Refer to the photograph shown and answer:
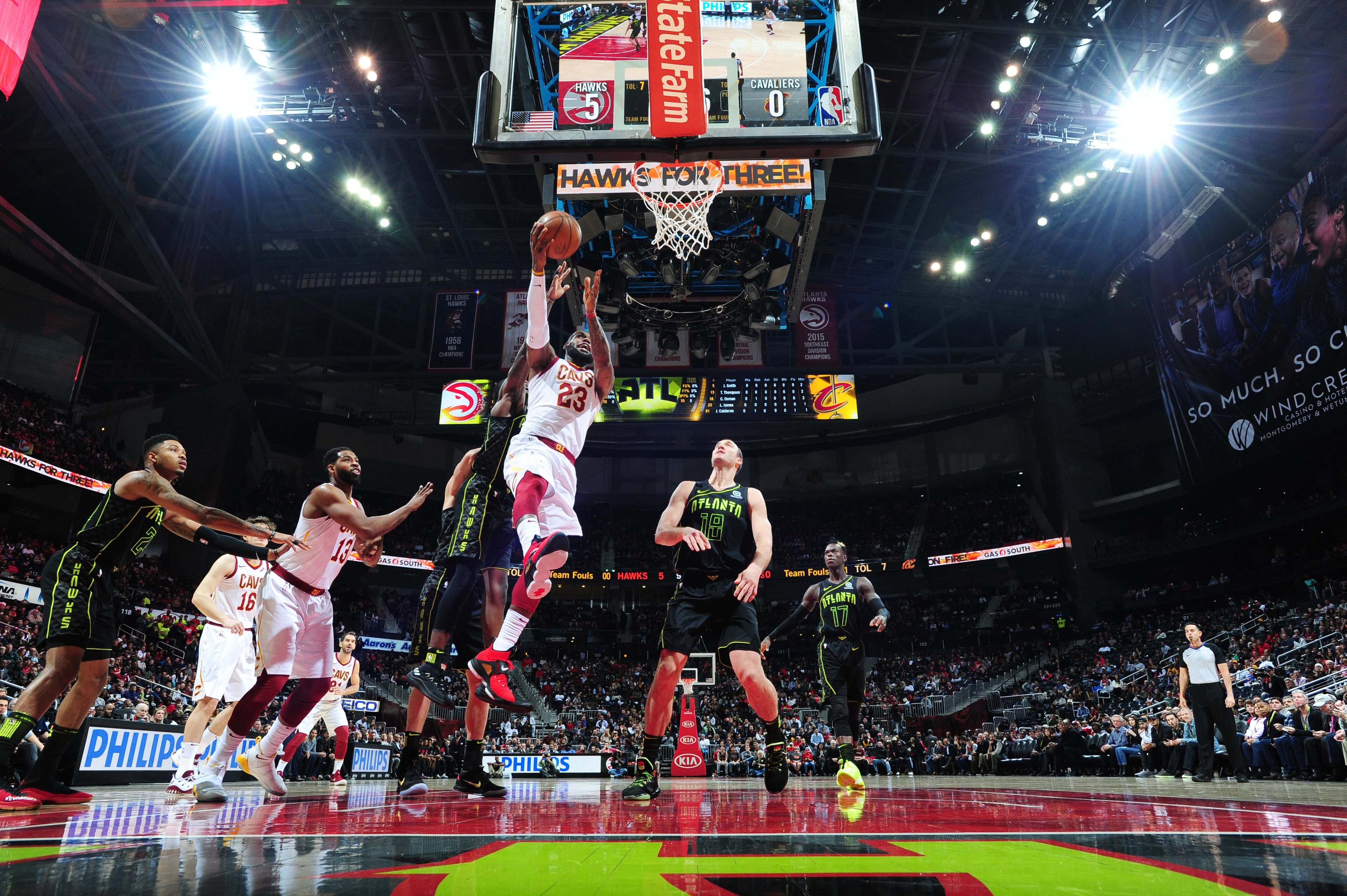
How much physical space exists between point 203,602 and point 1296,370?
821 inches

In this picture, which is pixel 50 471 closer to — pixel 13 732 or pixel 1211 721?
pixel 13 732

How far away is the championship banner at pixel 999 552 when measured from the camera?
26.6 meters

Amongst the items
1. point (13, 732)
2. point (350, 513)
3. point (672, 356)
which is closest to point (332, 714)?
point (13, 732)

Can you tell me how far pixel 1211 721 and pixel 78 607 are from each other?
10.6 m

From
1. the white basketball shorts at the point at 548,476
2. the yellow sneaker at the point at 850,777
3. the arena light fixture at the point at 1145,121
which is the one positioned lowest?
the yellow sneaker at the point at 850,777

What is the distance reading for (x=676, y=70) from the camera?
711cm

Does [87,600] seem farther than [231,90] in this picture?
No

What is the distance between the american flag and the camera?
7.30 metres

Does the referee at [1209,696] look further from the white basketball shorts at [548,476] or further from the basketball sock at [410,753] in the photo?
the basketball sock at [410,753]

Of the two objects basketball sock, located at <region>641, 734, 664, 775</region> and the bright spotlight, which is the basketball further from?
the bright spotlight

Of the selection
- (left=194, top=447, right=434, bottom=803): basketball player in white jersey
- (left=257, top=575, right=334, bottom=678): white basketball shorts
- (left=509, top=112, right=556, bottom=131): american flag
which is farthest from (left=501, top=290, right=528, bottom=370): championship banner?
(left=257, top=575, right=334, bottom=678): white basketball shorts

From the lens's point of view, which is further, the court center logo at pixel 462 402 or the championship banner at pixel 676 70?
the court center logo at pixel 462 402

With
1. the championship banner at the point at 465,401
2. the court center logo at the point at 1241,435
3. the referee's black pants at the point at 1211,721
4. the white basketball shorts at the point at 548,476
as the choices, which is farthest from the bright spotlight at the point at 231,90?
the court center logo at the point at 1241,435

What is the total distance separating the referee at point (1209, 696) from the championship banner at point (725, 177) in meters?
6.96
